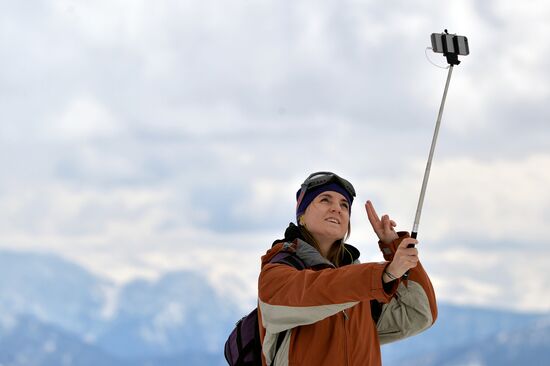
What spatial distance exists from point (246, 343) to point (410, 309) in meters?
1.40

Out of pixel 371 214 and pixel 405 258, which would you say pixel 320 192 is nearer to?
pixel 371 214

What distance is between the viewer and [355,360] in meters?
7.27

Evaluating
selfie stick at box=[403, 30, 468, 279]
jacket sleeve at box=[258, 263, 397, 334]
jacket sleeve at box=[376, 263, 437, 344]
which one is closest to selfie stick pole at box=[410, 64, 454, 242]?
selfie stick at box=[403, 30, 468, 279]

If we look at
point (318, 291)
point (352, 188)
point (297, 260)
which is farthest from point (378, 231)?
point (318, 291)

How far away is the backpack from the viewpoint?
25.1ft

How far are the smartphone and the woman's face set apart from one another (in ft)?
4.66

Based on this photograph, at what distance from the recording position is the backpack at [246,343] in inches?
301

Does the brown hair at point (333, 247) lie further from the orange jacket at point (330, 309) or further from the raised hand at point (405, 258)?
the raised hand at point (405, 258)

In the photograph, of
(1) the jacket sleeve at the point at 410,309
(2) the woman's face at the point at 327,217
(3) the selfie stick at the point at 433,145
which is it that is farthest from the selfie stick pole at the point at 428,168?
(1) the jacket sleeve at the point at 410,309

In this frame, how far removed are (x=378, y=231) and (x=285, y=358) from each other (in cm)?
143

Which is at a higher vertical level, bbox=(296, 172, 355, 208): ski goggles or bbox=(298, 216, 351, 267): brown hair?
bbox=(296, 172, 355, 208): ski goggles

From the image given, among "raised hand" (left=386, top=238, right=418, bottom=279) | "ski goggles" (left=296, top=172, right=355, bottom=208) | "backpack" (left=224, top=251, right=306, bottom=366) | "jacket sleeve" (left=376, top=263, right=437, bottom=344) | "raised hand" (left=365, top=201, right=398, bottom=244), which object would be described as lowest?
"raised hand" (left=386, top=238, right=418, bottom=279)

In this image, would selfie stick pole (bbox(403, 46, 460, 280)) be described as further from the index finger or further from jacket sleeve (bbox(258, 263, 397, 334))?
the index finger

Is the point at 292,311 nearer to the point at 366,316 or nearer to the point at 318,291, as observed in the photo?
the point at 318,291
